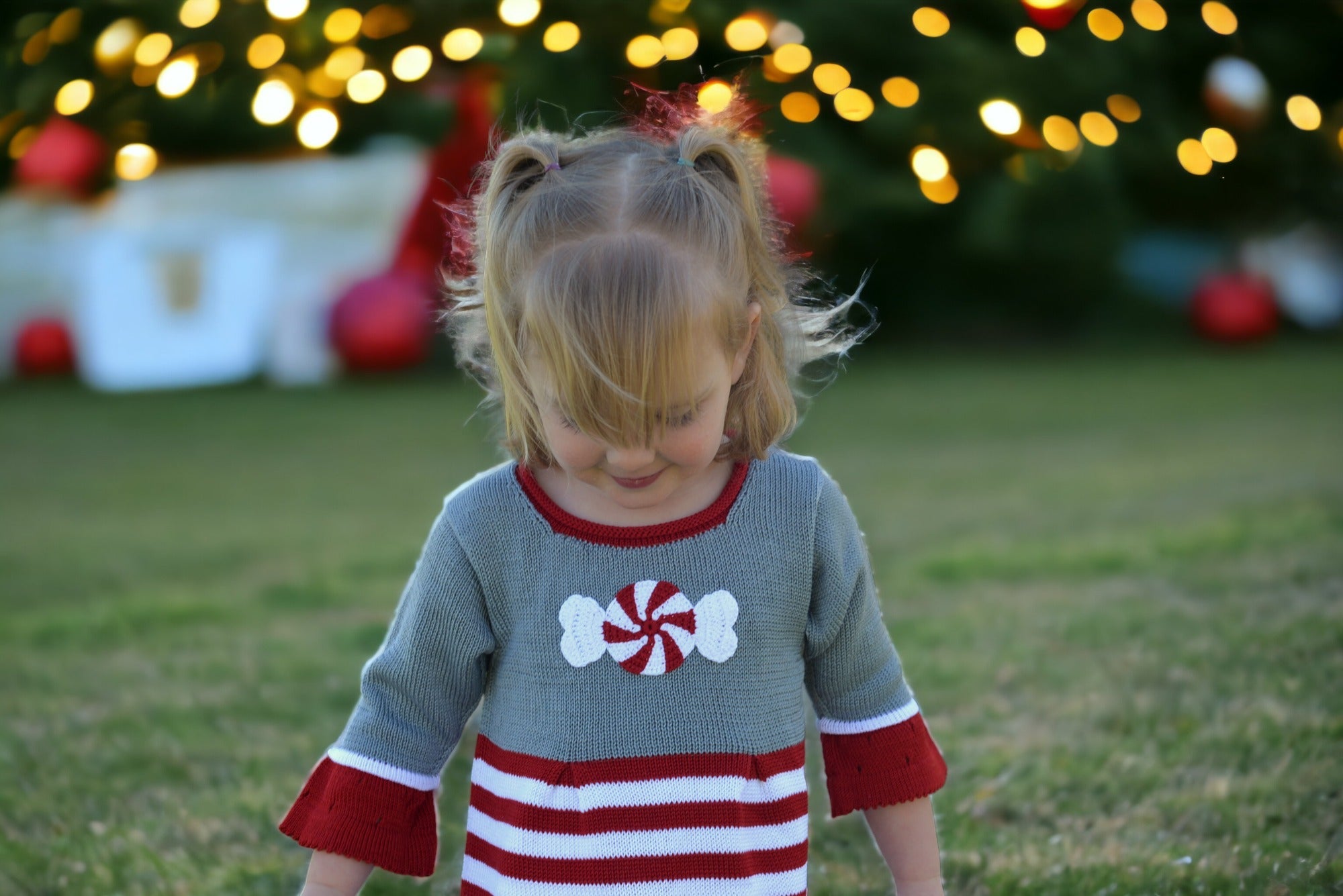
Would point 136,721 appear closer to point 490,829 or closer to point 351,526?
point 490,829

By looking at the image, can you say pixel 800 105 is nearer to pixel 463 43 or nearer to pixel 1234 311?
pixel 463 43

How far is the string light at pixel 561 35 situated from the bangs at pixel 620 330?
4.20ft

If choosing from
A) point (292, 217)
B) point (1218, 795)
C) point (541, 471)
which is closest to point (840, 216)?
point (292, 217)

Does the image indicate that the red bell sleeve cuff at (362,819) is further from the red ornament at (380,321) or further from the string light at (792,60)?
the red ornament at (380,321)

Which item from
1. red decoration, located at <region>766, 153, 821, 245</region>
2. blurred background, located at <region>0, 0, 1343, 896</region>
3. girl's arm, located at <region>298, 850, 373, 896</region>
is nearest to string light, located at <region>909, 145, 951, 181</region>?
blurred background, located at <region>0, 0, 1343, 896</region>

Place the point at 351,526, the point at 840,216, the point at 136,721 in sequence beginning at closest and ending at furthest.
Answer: the point at 136,721
the point at 351,526
the point at 840,216

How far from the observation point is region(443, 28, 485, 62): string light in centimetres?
267

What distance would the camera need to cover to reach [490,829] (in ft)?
5.52

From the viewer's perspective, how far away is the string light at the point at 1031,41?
2.66 metres

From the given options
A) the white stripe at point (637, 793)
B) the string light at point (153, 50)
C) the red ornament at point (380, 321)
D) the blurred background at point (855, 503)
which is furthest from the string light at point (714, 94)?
the red ornament at point (380, 321)

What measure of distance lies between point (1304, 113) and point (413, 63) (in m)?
1.69

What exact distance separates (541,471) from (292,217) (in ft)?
31.1

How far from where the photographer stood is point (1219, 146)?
2.77 meters

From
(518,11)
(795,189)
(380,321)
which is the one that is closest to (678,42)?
(518,11)
